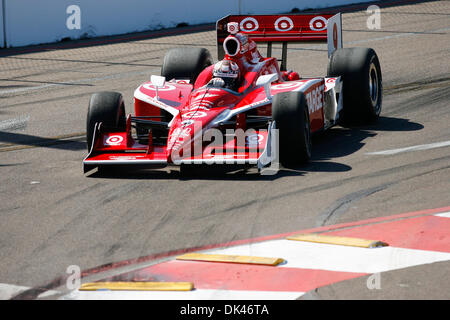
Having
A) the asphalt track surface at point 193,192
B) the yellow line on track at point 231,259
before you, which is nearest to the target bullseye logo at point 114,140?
the asphalt track surface at point 193,192

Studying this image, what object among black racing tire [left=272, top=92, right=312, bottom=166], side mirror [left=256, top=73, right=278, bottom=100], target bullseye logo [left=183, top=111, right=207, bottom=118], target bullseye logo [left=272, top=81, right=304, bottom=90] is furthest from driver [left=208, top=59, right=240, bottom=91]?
black racing tire [left=272, top=92, right=312, bottom=166]

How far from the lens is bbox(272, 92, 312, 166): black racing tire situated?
9.14 m

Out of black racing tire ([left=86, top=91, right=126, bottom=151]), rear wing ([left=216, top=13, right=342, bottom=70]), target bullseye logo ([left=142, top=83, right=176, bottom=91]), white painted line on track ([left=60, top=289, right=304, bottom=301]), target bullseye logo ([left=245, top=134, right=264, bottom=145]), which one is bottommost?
white painted line on track ([left=60, top=289, right=304, bottom=301])

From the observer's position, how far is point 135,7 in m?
22.0

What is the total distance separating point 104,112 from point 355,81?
342 centimetres

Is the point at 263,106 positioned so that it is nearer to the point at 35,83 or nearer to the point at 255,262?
the point at 255,262

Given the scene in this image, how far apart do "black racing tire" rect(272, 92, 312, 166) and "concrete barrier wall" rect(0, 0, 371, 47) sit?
12.4 meters

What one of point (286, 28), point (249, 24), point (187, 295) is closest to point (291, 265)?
point (187, 295)

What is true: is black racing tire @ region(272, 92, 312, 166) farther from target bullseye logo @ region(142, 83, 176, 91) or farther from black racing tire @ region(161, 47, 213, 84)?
black racing tire @ region(161, 47, 213, 84)

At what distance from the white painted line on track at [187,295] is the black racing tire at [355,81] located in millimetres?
5890

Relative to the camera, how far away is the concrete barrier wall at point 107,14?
20312mm

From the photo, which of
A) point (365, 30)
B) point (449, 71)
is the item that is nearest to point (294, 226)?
point (449, 71)
